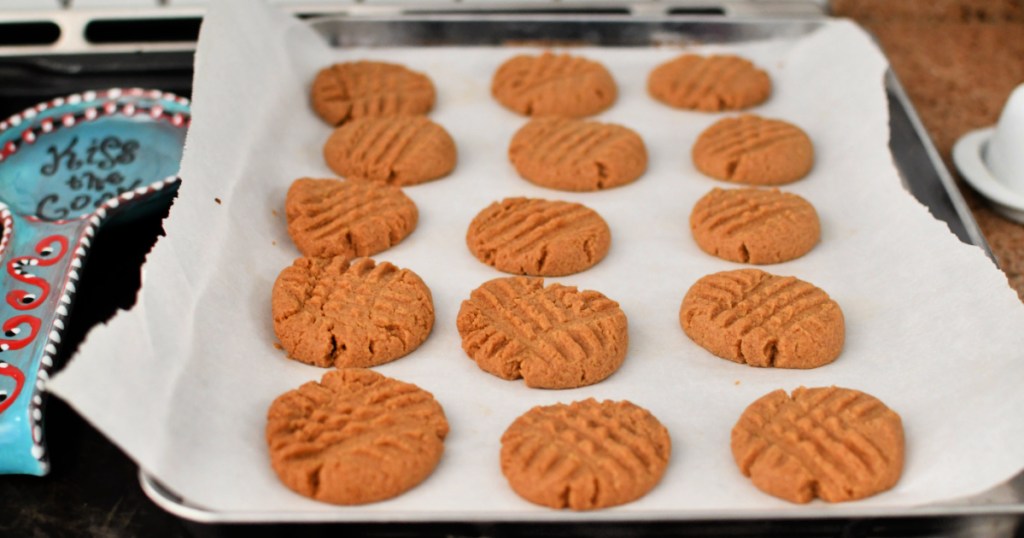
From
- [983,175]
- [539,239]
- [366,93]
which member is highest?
[366,93]

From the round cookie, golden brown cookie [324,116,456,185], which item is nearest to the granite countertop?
the round cookie

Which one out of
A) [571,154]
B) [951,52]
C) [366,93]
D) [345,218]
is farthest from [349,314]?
[951,52]

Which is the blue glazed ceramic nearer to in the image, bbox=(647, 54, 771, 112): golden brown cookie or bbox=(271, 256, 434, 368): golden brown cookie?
bbox=(271, 256, 434, 368): golden brown cookie

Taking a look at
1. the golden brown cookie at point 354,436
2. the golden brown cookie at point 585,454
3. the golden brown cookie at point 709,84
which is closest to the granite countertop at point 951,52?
the golden brown cookie at point 709,84

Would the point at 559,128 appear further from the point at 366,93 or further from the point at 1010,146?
the point at 1010,146

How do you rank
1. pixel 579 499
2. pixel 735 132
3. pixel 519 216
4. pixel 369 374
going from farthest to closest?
pixel 735 132, pixel 519 216, pixel 369 374, pixel 579 499

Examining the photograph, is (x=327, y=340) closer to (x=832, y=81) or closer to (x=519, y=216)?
(x=519, y=216)

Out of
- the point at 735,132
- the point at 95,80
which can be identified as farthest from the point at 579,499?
the point at 95,80
